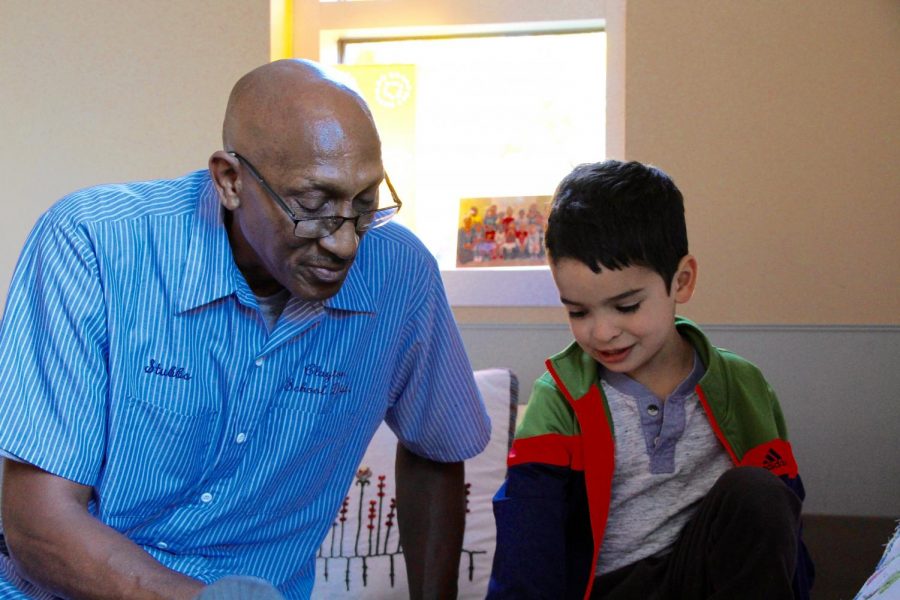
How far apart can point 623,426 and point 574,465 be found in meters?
0.11

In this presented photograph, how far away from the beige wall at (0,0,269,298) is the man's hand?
7.04ft

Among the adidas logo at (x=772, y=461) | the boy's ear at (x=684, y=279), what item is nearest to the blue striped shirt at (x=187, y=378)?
the boy's ear at (x=684, y=279)

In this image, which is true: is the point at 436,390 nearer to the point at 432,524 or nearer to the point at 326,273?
the point at 432,524

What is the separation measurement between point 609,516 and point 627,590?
121 millimetres

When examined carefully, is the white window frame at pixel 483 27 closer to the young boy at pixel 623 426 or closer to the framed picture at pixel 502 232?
the framed picture at pixel 502 232

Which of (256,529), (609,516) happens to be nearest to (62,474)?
(256,529)

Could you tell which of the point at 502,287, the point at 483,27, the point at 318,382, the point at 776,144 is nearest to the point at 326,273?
the point at 318,382

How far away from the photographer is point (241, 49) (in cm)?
321

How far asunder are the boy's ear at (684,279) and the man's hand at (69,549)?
904 mm

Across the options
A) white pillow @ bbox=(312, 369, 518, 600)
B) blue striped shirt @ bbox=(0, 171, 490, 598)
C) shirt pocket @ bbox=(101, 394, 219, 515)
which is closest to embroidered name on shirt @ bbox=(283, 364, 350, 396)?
blue striped shirt @ bbox=(0, 171, 490, 598)

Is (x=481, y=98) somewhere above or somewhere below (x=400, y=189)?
above

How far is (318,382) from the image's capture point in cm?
135

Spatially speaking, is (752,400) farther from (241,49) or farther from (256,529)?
(241,49)

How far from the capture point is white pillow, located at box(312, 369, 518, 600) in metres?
2.18
